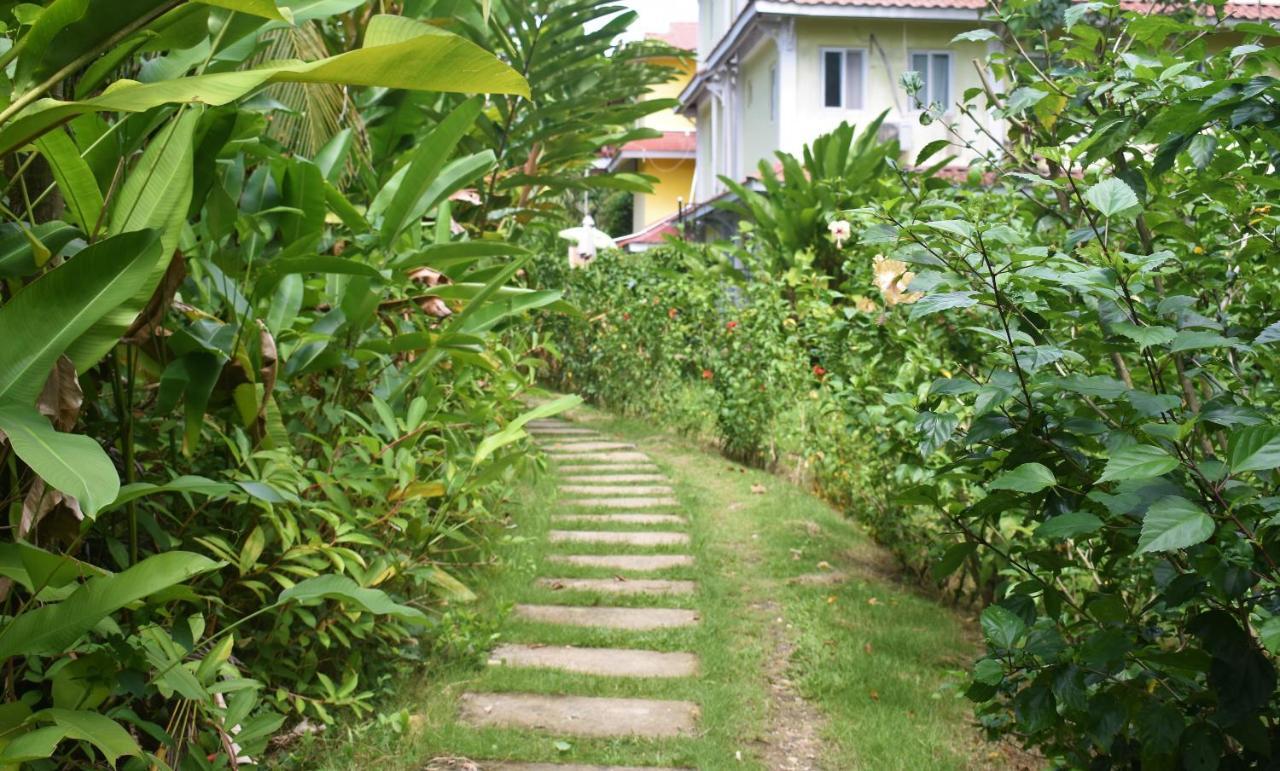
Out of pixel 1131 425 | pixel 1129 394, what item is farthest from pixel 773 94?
pixel 1129 394

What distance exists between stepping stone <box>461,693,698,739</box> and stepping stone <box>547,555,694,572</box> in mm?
1624

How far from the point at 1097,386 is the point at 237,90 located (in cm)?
145

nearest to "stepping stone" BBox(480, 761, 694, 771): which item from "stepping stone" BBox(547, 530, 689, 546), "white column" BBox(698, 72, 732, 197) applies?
"stepping stone" BBox(547, 530, 689, 546)

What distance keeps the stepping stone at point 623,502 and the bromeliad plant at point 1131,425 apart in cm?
416

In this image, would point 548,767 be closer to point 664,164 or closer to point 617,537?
point 617,537

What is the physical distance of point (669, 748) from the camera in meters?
3.43

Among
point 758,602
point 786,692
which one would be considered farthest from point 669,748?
point 758,602

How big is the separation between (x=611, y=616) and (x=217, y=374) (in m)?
2.45

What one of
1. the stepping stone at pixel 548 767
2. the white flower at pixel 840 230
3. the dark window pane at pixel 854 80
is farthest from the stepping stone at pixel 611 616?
the dark window pane at pixel 854 80

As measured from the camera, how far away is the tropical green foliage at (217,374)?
5.71 ft

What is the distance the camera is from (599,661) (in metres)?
4.21

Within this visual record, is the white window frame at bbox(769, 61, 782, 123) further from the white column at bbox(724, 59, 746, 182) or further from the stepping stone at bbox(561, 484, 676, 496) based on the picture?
the stepping stone at bbox(561, 484, 676, 496)

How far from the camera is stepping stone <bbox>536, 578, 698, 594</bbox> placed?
5105 mm

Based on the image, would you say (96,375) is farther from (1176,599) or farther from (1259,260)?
(1259,260)
